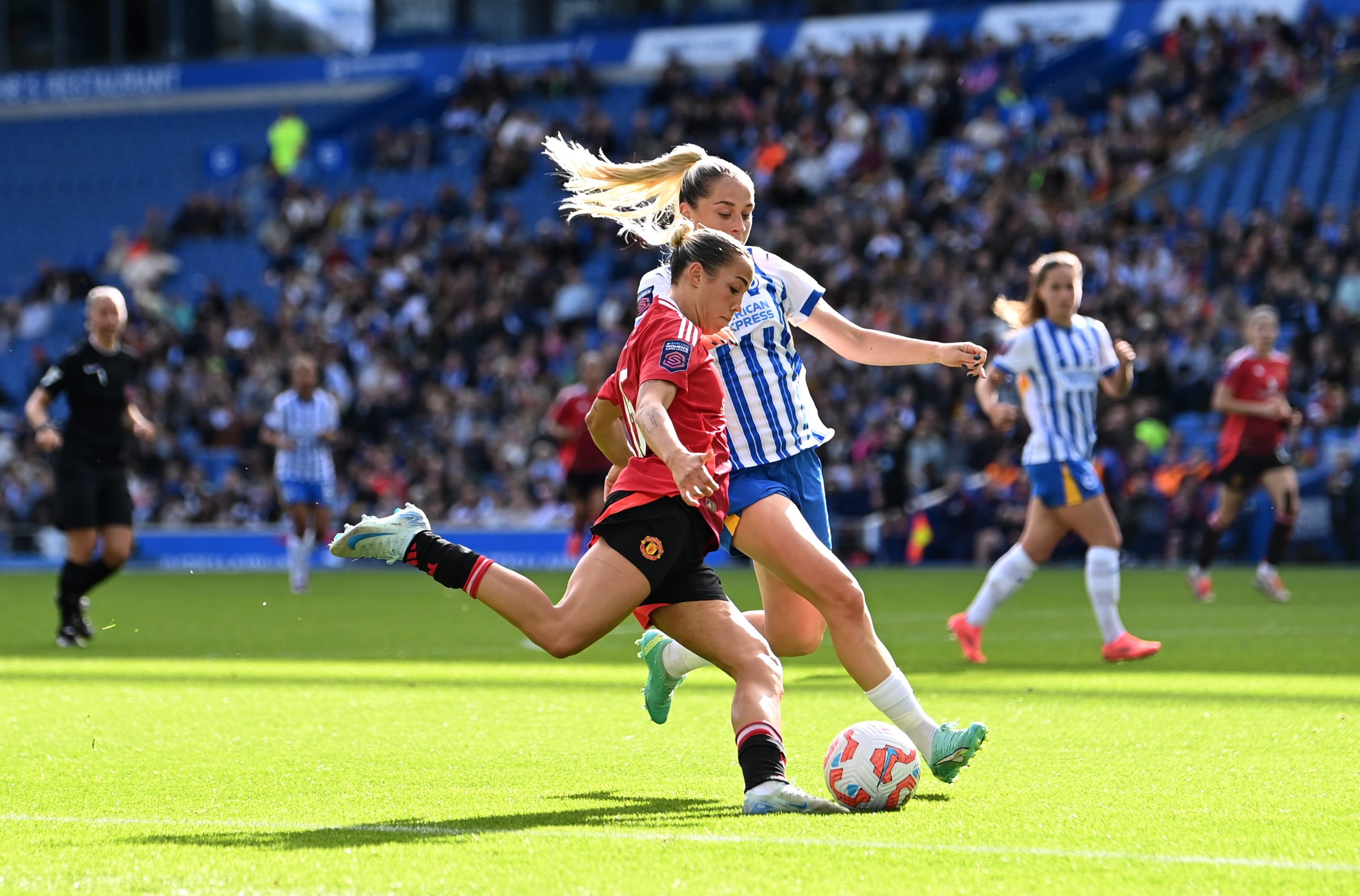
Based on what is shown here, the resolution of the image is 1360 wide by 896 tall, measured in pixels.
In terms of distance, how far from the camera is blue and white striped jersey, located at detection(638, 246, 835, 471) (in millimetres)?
6141

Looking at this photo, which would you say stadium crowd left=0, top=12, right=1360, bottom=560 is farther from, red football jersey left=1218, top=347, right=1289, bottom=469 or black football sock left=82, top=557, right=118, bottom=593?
black football sock left=82, top=557, right=118, bottom=593

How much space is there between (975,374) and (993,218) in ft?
61.3

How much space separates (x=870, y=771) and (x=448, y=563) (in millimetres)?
1393

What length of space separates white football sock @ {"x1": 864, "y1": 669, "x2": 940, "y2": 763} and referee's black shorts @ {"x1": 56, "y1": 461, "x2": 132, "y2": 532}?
7165 millimetres

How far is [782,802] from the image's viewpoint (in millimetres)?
5105

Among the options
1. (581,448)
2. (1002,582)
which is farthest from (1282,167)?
(1002,582)

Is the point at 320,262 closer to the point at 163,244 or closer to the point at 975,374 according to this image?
the point at 163,244

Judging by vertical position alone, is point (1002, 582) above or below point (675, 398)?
below

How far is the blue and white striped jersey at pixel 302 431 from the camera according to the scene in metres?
17.6

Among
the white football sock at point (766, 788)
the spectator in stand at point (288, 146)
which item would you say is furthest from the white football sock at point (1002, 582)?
the spectator in stand at point (288, 146)

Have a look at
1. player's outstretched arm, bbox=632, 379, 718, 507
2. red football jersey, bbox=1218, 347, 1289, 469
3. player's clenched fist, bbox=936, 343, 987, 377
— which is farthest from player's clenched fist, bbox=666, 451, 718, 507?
red football jersey, bbox=1218, 347, 1289, 469

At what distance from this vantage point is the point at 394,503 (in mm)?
25719

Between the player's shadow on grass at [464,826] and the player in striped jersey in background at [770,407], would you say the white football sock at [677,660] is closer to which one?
the player in striped jersey in background at [770,407]

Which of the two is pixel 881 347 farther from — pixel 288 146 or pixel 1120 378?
pixel 288 146
